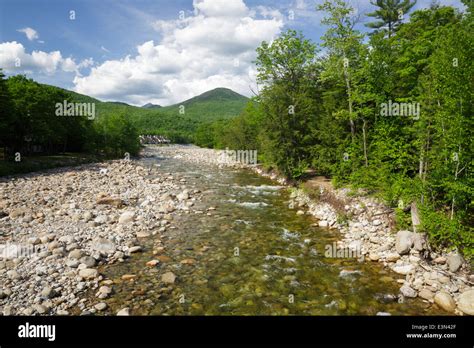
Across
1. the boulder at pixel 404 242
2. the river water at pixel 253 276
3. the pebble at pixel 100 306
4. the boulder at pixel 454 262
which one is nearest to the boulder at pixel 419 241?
the boulder at pixel 404 242

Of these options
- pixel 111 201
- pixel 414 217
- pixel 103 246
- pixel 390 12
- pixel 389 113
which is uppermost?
pixel 390 12

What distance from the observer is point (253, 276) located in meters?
9.42

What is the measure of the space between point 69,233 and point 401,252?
13.6m

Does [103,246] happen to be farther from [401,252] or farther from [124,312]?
[401,252]

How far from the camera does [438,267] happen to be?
909 cm

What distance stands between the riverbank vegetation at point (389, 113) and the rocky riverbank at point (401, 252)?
2.20 feet

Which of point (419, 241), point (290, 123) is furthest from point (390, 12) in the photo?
point (419, 241)

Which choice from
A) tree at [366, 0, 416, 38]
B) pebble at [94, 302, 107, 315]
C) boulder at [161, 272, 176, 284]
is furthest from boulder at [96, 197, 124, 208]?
tree at [366, 0, 416, 38]

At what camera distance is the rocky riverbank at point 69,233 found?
761 centimetres

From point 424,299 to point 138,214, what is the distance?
42.9ft

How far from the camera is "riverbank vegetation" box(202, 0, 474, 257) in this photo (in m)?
9.41

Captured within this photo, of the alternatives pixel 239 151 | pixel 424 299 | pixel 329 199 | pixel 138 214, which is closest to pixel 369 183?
pixel 329 199

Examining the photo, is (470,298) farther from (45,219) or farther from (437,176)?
(45,219)

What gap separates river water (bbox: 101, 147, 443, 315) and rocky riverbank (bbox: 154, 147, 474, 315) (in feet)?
1.53
